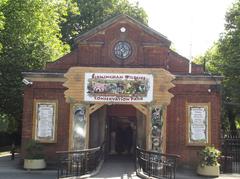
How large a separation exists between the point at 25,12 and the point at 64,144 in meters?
12.3

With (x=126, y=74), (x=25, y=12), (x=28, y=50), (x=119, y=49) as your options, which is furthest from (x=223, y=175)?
(x=25, y=12)

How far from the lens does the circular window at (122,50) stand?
810 inches

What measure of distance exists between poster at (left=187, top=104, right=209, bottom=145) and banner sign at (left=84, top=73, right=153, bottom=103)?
3.16 meters

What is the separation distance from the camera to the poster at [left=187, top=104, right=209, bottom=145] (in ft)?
66.2

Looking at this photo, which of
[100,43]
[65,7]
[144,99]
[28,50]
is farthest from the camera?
[65,7]

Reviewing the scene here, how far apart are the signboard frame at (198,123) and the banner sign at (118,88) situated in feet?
10.2

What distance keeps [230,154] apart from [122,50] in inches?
328

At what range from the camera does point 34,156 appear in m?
19.1

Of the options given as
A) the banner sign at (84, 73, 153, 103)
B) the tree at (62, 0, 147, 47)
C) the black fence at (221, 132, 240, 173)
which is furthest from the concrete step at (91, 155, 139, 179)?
the tree at (62, 0, 147, 47)

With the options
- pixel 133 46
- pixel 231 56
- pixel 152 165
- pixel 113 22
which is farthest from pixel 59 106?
pixel 231 56

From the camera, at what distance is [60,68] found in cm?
2178

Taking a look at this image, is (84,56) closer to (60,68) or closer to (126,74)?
(60,68)

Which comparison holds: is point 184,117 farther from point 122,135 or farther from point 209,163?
point 122,135

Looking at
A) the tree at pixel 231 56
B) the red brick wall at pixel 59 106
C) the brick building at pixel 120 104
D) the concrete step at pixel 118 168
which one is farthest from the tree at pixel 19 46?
the tree at pixel 231 56
